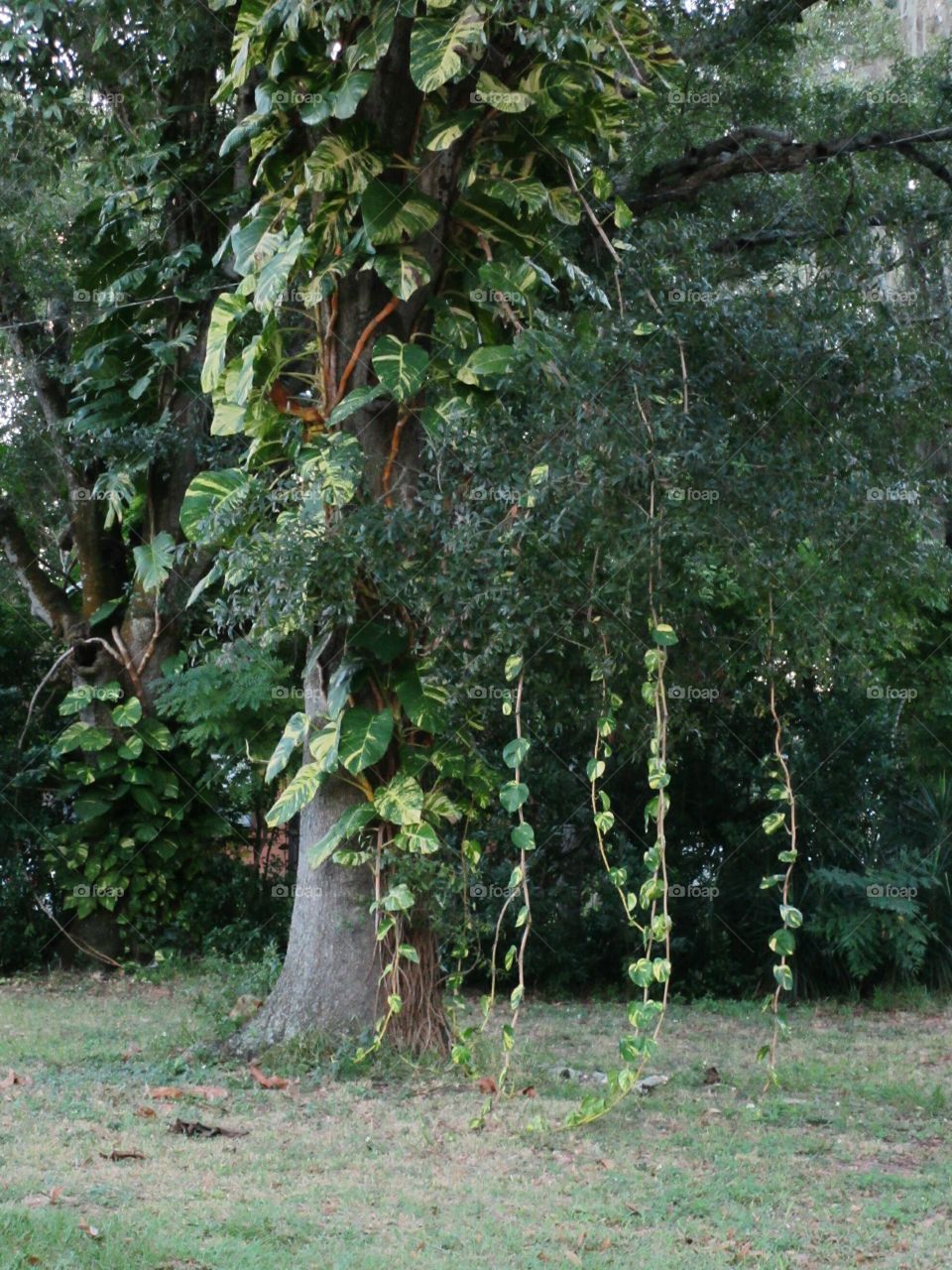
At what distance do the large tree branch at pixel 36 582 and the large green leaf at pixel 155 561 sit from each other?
1.19 m

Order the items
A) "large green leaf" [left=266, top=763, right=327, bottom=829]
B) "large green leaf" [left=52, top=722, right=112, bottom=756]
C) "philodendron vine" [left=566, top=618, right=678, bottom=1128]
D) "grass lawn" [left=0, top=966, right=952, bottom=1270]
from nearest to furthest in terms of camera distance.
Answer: "grass lawn" [left=0, top=966, right=952, bottom=1270] → "philodendron vine" [left=566, top=618, right=678, bottom=1128] → "large green leaf" [left=266, top=763, right=327, bottom=829] → "large green leaf" [left=52, top=722, right=112, bottom=756]

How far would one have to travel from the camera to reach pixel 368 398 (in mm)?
6285

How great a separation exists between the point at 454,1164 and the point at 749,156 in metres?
6.52

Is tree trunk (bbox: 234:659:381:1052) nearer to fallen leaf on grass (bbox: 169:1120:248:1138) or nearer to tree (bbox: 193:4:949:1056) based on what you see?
tree (bbox: 193:4:949:1056)

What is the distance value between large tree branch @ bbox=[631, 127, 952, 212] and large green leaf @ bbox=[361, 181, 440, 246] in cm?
331

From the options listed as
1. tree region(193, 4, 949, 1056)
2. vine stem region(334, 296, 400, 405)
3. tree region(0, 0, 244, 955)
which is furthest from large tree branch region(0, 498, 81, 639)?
vine stem region(334, 296, 400, 405)

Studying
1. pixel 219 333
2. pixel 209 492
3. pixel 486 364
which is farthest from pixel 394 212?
pixel 209 492

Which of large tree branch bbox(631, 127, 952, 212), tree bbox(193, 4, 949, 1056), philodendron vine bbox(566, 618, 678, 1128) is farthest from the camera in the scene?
large tree branch bbox(631, 127, 952, 212)

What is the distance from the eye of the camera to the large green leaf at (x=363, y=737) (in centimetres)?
621

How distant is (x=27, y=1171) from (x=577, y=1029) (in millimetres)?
4065

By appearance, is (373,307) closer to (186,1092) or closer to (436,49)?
(436,49)

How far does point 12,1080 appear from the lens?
6.22 meters

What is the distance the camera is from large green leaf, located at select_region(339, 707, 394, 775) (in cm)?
621

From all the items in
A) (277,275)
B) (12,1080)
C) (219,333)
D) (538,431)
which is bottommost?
(12,1080)
